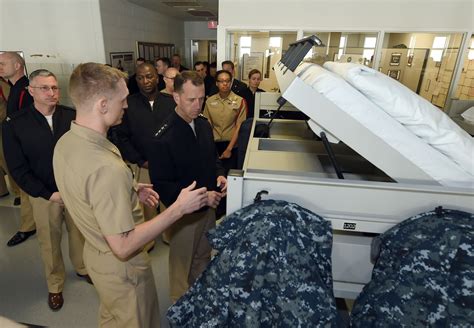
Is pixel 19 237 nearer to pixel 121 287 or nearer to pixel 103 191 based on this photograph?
pixel 121 287

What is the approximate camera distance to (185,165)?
5.18 feet

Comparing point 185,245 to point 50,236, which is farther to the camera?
point 50,236

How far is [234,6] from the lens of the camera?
376cm

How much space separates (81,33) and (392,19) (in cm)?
411

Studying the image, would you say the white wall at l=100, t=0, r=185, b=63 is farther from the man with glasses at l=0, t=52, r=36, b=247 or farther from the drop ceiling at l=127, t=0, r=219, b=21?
the man with glasses at l=0, t=52, r=36, b=247

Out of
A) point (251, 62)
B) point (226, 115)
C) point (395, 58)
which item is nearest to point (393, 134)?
point (226, 115)

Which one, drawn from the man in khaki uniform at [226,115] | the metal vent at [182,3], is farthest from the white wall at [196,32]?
the man in khaki uniform at [226,115]

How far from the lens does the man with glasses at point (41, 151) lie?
1.68m

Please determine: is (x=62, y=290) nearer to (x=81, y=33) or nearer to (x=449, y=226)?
(x=449, y=226)

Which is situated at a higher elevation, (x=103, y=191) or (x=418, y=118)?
(x=418, y=118)

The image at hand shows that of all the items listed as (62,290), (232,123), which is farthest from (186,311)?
(232,123)

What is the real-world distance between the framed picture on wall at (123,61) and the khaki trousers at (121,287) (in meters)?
3.89

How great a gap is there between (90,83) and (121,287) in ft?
2.64

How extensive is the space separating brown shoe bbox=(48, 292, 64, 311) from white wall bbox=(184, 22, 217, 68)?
833 centimetres
